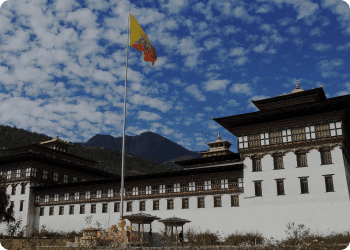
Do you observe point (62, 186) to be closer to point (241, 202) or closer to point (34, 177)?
point (34, 177)

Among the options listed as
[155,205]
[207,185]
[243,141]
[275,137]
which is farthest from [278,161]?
[155,205]

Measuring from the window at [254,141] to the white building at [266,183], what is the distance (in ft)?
0.36

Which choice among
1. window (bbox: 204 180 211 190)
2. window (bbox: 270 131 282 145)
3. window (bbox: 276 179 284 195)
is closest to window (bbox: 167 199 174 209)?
window (bbox: 204 180 211 190)

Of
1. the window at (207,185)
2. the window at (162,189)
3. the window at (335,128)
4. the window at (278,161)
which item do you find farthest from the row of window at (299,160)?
the window at (162,189)

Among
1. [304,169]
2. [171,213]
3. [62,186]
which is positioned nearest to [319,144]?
[304,169]

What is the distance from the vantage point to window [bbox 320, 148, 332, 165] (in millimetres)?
34438

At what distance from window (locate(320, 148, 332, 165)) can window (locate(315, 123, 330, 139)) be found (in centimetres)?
140

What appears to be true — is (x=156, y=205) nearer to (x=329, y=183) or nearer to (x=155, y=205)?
(x=155, y=205)

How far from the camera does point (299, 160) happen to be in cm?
3584

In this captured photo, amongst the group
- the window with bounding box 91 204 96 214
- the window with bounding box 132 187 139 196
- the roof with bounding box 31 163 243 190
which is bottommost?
the window with bounding box 91 204 96 214

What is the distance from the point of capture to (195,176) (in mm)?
43531

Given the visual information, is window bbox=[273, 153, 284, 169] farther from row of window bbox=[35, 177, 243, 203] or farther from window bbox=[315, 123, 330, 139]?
row of window bbox=[35, 177, 243, 203]

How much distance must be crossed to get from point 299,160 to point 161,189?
1825 cm

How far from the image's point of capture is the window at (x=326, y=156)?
113 ft
